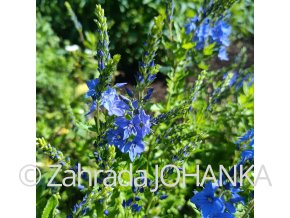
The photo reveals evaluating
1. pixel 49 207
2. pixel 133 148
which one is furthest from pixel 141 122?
pixel 49 207

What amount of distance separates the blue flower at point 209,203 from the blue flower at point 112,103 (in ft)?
1.36

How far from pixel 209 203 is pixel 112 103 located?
1.64ft

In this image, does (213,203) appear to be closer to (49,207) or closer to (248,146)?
(248,146)

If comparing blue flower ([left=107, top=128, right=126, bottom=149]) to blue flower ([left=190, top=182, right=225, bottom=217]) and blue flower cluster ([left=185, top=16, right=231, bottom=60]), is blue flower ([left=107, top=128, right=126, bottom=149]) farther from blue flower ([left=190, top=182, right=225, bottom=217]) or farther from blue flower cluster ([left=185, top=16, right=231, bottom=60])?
blue flower cluster ([left=185, top=16, right=231, bottom=60])

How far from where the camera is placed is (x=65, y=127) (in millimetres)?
2572

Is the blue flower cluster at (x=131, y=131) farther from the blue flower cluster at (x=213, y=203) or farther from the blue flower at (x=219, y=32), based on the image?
the blue flower at (x=219, y=32)

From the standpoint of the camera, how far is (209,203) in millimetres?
1511

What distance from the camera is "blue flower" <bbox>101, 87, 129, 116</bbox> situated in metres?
1.43

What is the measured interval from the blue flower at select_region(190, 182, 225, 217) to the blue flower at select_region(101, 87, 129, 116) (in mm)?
415

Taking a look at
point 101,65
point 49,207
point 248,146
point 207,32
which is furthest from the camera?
point 207,32

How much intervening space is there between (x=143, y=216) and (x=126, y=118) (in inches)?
19.8

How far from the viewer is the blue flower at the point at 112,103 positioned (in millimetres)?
1431

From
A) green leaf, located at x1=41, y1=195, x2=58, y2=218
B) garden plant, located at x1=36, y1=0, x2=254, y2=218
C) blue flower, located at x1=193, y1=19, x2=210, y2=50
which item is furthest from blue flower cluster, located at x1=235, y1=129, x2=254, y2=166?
green leaf, located at x1=41, y1=195, x2=58, y2=218
